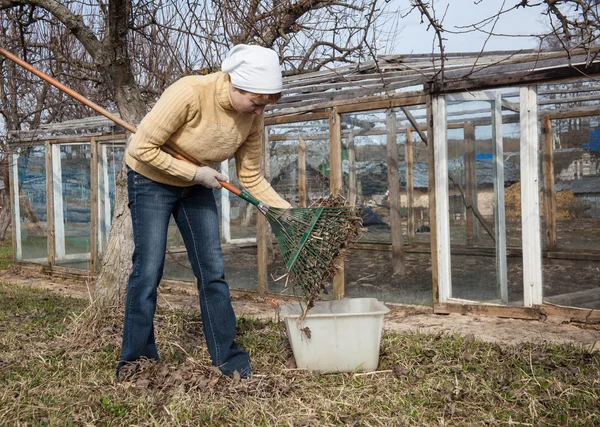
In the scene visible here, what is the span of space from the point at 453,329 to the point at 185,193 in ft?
8.80

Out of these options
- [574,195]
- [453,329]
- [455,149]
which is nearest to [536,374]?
[453,329]

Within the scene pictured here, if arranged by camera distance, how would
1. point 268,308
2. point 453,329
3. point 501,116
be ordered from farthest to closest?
point 268,308, point 501,116, point 453,329

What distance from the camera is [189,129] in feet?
11.0

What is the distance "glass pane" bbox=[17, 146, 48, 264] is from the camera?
Result: 9922 mm

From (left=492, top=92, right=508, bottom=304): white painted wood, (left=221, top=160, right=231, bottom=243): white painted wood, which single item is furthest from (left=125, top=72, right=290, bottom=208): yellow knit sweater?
(left=221, top=160, right=231, bottom=243): white painted wood

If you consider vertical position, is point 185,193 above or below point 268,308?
above

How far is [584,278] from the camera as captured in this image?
7.57m

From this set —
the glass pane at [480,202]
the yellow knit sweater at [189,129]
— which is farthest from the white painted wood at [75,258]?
the yellow knit sweater at [189,129]

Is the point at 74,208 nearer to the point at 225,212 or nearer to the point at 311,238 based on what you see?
the point at 225,212

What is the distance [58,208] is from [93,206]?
776 millimetres

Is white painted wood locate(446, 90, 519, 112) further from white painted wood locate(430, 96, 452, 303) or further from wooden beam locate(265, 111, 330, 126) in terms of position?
wooden beam locate(265, 111, 330, 126)

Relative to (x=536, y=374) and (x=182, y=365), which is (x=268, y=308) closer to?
(x=182, y=365)

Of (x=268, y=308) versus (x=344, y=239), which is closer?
(x=344, y=239)

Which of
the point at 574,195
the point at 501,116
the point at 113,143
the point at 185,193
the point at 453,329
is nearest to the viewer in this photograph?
the point at 185,193
